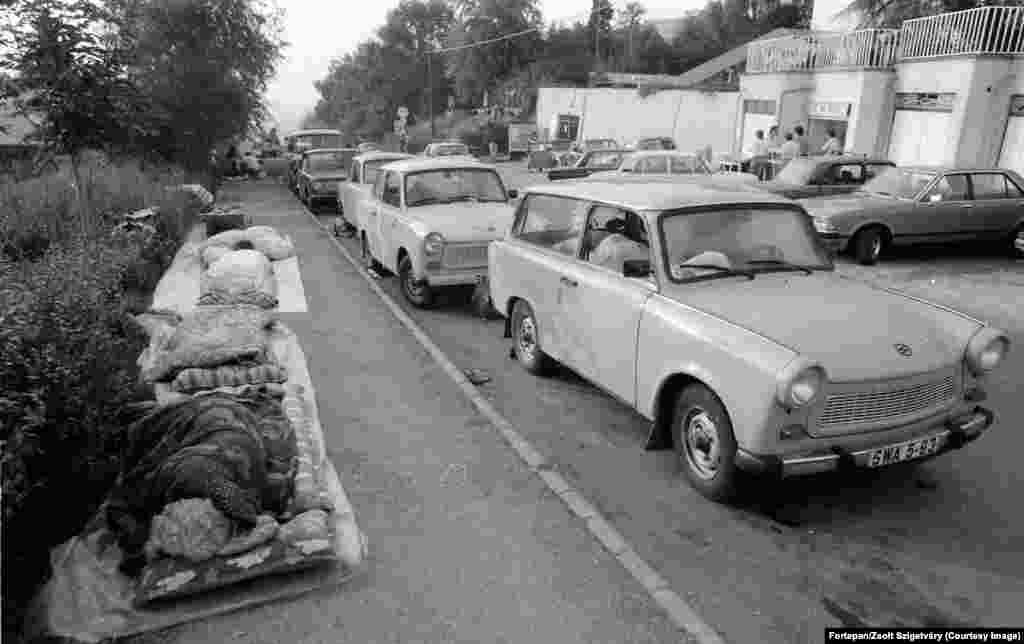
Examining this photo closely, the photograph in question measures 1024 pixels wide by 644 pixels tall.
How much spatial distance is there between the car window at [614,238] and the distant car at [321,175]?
14.0 m

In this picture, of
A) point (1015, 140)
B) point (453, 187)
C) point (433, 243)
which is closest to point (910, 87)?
point (1015, 140)

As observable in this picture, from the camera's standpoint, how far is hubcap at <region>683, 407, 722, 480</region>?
4.16 meters

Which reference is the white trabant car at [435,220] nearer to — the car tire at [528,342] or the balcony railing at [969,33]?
the car tire at [528,342]

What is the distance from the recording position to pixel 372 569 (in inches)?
145

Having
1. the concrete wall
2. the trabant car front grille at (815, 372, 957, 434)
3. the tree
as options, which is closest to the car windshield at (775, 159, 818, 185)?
the trabant car front grille at (815, 372, 957, 434)

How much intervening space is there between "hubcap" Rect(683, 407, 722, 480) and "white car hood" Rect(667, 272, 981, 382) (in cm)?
62

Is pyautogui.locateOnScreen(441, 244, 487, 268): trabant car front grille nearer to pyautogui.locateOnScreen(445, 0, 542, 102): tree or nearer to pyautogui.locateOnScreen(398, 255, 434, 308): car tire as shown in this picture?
pyautogui.locateOnScreen(398, 255, 434, 308): car tire

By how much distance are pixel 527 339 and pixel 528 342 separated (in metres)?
0.03

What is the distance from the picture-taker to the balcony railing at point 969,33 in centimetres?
1606

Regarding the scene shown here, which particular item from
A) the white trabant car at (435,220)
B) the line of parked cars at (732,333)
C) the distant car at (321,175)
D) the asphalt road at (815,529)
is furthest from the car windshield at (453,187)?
the distant car at (321,175)

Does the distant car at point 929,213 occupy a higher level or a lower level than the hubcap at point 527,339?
higher

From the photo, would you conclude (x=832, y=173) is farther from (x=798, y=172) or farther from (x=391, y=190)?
(x=391, y=190)

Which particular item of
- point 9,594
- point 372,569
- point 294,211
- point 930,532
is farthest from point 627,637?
point 294,211

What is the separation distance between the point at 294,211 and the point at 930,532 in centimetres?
1784
